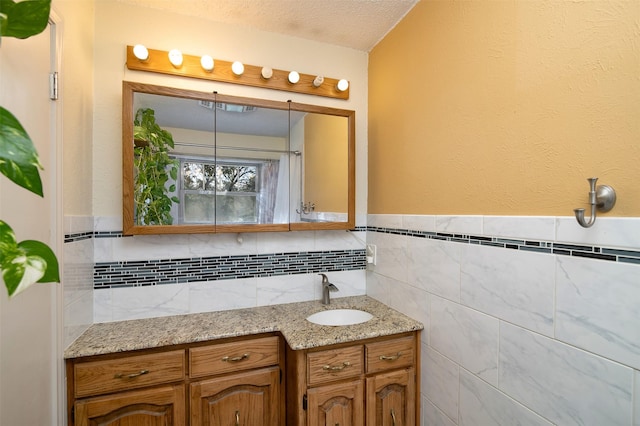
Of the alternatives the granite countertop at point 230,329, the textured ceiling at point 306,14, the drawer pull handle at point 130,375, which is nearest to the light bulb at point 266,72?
the textured ceiling at point 306,14

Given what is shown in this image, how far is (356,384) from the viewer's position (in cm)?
138

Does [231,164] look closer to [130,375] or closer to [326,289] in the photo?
[326,289]

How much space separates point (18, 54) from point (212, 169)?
82 centimetres

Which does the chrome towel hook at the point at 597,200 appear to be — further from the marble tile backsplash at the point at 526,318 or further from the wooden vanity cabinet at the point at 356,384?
the wooden vanity cabinet at the point at 356,384

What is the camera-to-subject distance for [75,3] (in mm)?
1285

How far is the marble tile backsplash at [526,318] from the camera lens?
77 cm

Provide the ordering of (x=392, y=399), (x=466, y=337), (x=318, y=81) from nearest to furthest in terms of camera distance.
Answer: (x=466, y=337) < (x=392, y=399) < (x=318, y=81)

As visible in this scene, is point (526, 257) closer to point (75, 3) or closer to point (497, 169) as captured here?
point (497, 169)

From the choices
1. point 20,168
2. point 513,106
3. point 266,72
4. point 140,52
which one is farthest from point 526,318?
point 140,52

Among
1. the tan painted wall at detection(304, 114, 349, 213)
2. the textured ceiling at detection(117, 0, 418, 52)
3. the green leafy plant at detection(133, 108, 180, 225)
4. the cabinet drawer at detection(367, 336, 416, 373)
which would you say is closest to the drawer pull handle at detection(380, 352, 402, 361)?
the cabinet drawer at detection(367, 336, 416, 373)

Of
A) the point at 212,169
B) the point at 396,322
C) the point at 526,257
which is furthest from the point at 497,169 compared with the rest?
the point at 212,169

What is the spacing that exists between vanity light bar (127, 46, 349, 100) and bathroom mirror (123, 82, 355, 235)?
12 centimetres

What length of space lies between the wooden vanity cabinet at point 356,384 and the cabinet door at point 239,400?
88mm

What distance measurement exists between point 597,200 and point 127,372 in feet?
5.77
